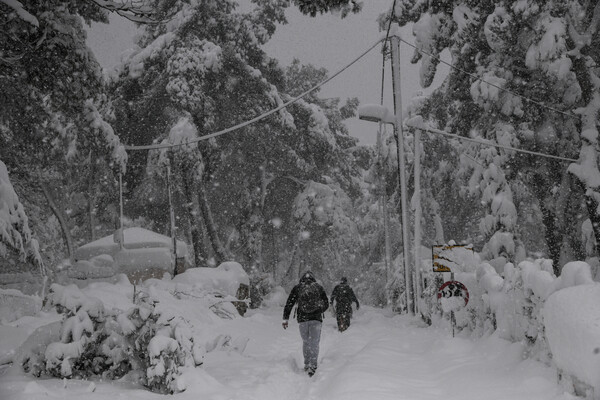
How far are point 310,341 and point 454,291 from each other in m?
3.29

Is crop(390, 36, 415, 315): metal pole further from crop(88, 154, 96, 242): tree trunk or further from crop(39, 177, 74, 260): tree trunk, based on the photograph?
crop(39, 177, 74, 260): tree trunk

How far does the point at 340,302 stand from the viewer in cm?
1464

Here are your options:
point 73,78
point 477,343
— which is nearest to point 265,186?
point 73,78

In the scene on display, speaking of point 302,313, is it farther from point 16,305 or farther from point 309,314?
point 16,305

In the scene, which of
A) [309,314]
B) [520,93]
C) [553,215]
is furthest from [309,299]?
[553,215]

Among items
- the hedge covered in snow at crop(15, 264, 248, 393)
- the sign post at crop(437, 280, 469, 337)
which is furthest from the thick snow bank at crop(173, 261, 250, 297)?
the hedge covered in snow at crop(15, 264, 248, 393)

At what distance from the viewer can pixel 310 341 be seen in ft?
27.0

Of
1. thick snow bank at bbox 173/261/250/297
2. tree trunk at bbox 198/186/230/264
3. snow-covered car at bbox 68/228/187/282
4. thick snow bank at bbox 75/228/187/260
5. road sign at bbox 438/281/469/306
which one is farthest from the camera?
tree trunk at bbox 198/186/230/264

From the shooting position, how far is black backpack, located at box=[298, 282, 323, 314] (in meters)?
8.53

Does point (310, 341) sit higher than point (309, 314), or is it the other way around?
point (309, 314)

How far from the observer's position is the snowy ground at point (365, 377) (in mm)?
5477

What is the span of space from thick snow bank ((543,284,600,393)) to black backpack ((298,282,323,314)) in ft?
13.2

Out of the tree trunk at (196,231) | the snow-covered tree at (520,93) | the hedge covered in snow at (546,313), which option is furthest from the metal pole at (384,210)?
the hedge covered in snow at (546,313)

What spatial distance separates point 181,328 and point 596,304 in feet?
15.1
